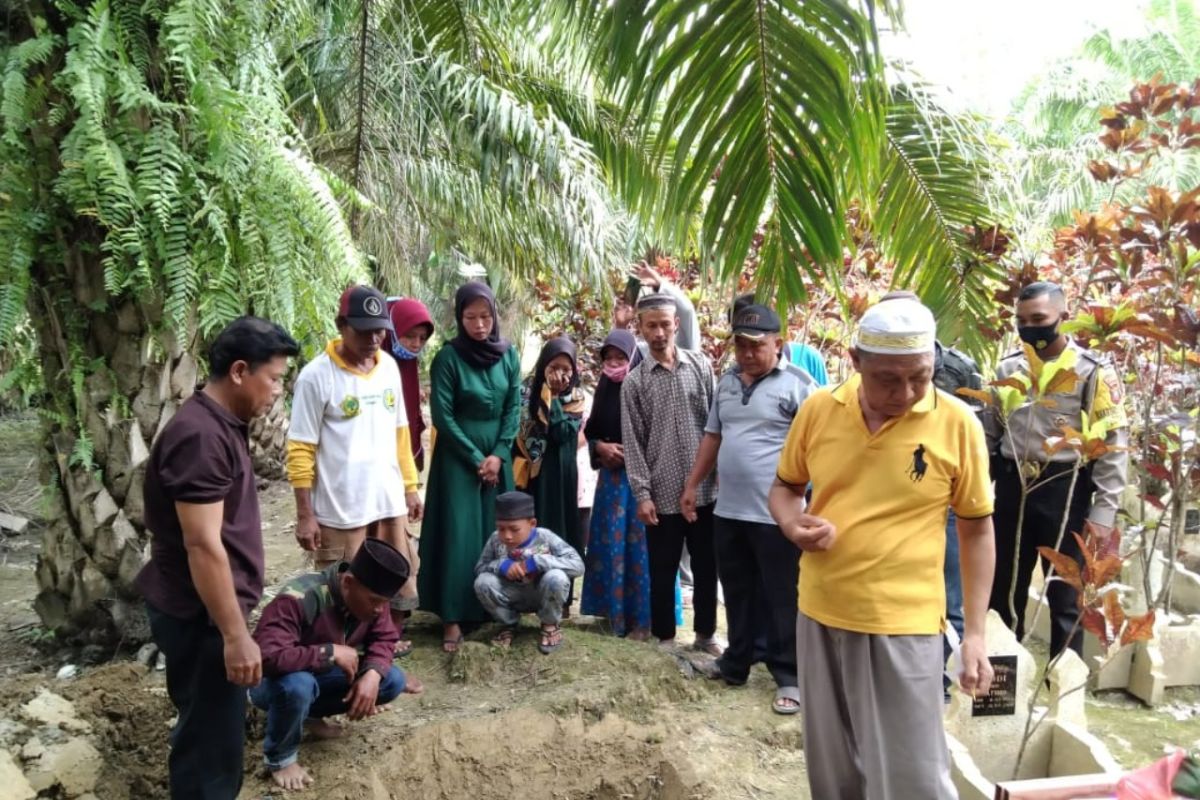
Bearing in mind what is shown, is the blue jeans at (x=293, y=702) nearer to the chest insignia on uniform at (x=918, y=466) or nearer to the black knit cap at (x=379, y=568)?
the black knit cap at (x=379, y=568)

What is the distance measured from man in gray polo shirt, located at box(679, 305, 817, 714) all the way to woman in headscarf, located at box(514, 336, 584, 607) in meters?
0.87

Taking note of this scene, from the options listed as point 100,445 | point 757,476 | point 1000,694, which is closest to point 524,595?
point 757,476

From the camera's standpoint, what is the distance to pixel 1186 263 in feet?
10.6

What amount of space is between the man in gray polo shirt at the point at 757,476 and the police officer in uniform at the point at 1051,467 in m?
0.83

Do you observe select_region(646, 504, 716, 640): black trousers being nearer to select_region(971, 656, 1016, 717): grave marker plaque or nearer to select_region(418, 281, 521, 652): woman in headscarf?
select_region(418, 281, 521, 652): woman in headscarf

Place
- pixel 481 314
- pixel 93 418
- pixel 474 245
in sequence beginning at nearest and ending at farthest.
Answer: pixel 93 418 < pixel 481 314 < pixel 474 245

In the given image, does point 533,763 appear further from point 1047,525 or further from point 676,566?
point 1047,525

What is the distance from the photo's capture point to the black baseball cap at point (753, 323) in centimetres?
330

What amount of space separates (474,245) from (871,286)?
2.92 meters

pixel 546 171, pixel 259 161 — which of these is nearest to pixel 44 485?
pixel 259 161

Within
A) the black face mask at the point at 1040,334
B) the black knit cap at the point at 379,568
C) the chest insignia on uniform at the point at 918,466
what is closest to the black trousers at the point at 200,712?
the black knit cap at the point at 379,568

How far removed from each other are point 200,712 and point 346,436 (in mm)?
1285

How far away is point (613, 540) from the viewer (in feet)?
13.5

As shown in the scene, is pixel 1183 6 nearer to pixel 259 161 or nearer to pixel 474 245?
pixel 474 245
